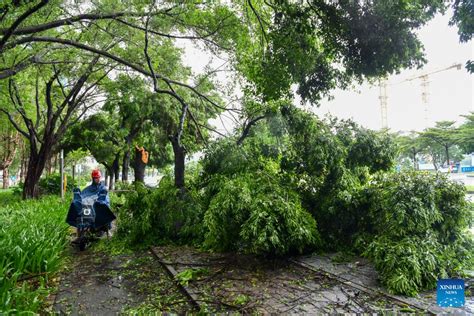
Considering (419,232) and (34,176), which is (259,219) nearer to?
(419,232)

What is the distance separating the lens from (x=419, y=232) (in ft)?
13.1

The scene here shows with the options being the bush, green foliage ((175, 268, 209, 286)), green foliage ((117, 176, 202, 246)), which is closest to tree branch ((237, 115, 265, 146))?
the bush

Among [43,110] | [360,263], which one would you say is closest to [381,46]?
[360,263]

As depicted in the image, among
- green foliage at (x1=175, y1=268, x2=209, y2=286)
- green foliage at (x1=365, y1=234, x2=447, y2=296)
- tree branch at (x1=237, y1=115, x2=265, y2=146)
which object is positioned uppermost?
tree branch at (x1=237, y1=115, x2=265, y2=146)

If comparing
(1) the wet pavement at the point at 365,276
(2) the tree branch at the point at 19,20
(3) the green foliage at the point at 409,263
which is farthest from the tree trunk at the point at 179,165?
(3) the green foliage at the point at 409,263

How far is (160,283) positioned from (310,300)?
1.80 m

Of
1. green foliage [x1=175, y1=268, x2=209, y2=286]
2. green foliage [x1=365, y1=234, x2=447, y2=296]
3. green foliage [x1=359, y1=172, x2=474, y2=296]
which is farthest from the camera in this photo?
green foliage [x1=175, y1=268, x2=209, y2=286]

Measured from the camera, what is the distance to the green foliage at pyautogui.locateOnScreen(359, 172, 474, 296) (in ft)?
11.5

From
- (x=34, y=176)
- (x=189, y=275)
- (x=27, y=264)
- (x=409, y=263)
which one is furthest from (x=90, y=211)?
(x=34, y=176)

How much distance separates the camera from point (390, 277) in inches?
139

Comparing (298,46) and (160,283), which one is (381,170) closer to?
(298,46)

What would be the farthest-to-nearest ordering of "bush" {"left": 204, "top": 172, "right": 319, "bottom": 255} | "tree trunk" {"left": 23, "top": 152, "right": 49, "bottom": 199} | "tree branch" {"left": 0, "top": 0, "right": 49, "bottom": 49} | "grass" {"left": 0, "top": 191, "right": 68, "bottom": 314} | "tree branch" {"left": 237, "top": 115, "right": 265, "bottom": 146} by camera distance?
"tree trunk" {"left": 23, "top": 152, "right": 49, "bottom": 199} → "tree branch" {"left": 237, "top": 115, "right": 265, "bottom": 146} → "tree branch" {"left": 0, "top": 0, "right": 49, "bottom": 49} → "bush" {"left": 204, "top": 172, "right": 319, "bottom": 255} → "grass" {"left": 0, "top": 191, "right": 68, "bottom": 314}

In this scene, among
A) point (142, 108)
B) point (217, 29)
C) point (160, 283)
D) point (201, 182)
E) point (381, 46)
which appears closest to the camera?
point (160, 283)

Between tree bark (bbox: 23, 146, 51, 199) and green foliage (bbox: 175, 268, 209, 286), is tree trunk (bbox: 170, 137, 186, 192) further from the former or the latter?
tree bark (bbox: 23, 146, 51, 199)
